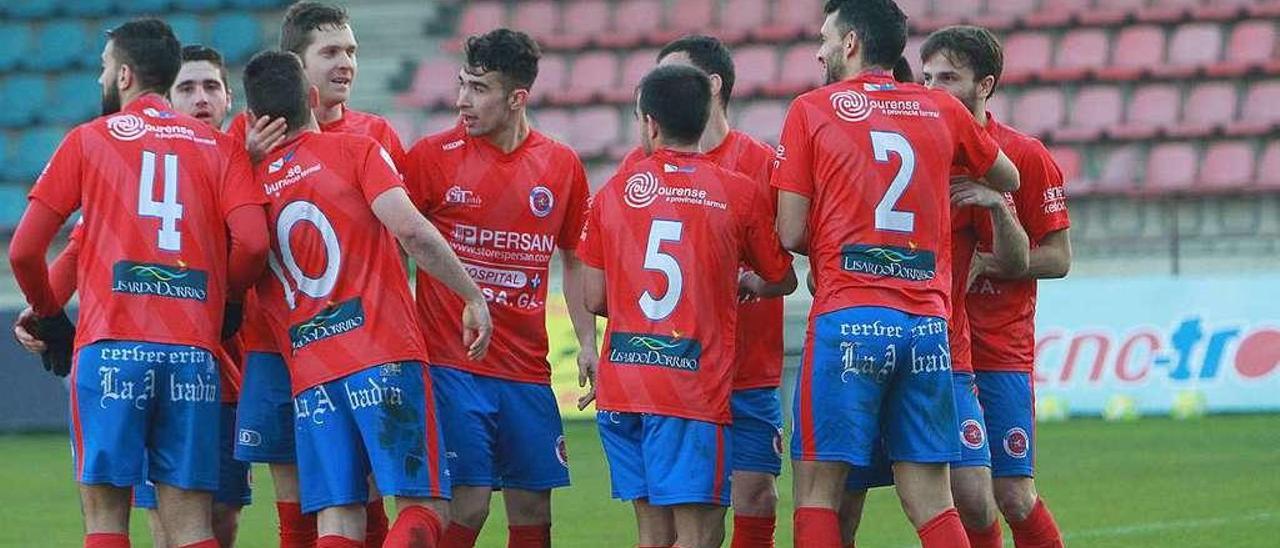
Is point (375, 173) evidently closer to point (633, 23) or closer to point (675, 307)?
point (675, 307)

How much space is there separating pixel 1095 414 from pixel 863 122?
10.5m

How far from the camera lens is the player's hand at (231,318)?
23.0 feet

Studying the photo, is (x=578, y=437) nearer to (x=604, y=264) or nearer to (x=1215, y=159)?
(x=1215, y=159)

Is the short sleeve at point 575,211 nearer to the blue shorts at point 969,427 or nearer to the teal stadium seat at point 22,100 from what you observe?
the blue shorts at point 969,427

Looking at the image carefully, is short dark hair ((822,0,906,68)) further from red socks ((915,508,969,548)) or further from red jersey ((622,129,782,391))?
red socks ((915,508,969,548))

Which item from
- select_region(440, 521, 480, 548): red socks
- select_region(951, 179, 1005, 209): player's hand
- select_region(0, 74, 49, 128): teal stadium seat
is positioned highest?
select_region(951, 179, 1005, 209): player's hand

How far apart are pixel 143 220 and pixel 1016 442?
314cm

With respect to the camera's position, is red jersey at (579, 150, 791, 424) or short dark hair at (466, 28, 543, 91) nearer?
red jersey at (579, 150, 791, 424)

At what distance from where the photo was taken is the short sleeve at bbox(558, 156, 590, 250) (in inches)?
298

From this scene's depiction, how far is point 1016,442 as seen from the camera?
7473 mm

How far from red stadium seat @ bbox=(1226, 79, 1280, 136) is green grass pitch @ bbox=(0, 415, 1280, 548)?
16.3ft

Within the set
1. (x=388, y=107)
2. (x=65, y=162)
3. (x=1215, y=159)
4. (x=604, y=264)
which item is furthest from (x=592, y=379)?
(x=388, y=107)

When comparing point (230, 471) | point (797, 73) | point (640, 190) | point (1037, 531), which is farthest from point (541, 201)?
point (797, 73)

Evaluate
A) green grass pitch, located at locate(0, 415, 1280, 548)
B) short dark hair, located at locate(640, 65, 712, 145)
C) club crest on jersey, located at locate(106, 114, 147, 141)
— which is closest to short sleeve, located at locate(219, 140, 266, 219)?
club crest on jersey, located at locate(106, 114, 147, 141)
